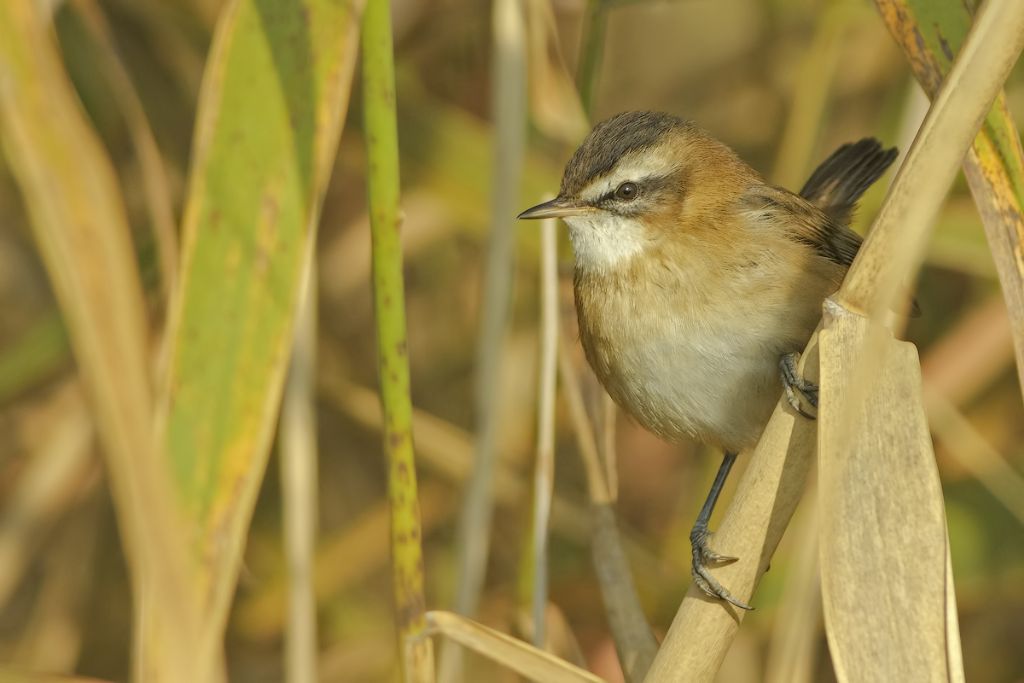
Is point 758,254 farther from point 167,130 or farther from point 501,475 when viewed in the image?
point 167,130

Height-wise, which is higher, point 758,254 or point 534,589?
point 758,254

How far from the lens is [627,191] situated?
2.45 m

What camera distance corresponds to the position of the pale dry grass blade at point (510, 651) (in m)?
1.73

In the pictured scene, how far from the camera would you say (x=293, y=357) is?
2633 mm

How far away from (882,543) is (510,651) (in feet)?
1.89

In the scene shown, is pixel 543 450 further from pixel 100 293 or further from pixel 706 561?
pixel 100 293

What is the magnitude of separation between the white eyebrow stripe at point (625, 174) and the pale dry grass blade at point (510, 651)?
101 centimetres

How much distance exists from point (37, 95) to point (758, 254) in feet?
4.63

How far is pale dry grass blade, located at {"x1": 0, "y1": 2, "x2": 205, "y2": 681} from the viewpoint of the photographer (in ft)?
4.25

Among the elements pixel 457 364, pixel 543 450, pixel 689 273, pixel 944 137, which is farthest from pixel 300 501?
pixel 944 137

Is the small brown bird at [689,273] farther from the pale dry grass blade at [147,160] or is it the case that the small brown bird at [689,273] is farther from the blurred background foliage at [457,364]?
the pale dry grass blade at [147,160]

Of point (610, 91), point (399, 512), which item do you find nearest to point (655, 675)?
point (399, 512)

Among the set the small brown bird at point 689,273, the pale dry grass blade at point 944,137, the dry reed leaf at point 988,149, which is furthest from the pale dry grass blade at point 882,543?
the small brown bird at point 689,273

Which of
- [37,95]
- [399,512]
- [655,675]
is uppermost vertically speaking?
[37,95]
